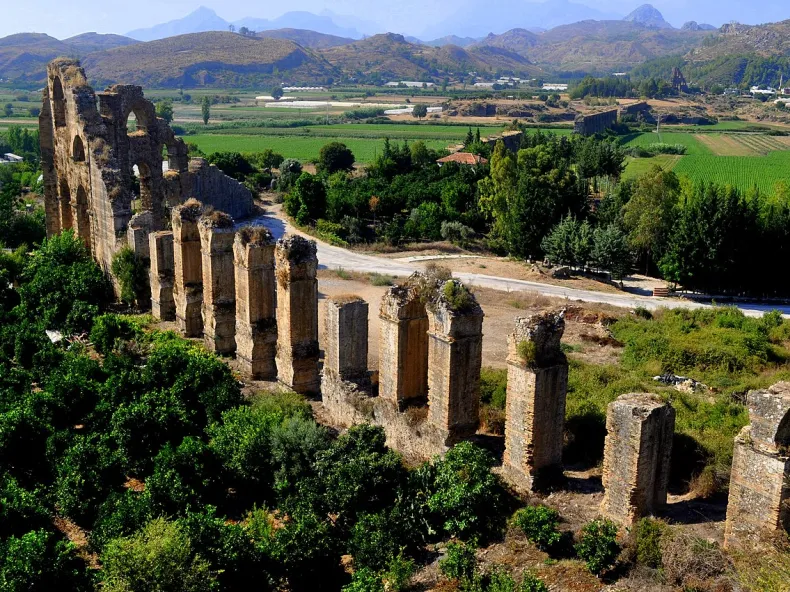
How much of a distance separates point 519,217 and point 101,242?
2248 centimetres

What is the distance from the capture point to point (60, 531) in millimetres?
15031

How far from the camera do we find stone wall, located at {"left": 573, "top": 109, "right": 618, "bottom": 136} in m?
103

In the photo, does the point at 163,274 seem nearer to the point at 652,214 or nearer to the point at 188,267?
the point at 188,267

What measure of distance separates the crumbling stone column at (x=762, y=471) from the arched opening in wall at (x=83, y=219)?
81.1 feet

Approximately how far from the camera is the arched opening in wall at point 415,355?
16.2m

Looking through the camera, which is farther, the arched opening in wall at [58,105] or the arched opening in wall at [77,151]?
the arched opening in wall at [58,105]

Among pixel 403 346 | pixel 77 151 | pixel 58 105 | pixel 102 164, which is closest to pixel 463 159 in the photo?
pixel 58 105

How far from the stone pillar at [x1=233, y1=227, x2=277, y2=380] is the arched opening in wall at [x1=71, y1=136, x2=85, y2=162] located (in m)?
11.7

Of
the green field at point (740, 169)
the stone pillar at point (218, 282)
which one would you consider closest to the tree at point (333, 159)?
the green field at point (740, 169)

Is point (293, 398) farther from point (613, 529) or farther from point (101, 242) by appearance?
point (101, 242)

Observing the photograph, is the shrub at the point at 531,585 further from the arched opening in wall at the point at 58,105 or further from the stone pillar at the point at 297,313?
the arched opening in wall at the point at 58,105

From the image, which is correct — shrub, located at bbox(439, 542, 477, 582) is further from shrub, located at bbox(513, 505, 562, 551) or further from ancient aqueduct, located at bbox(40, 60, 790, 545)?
ancient aqueduct, located at bbox(40, 60, 790, 545)

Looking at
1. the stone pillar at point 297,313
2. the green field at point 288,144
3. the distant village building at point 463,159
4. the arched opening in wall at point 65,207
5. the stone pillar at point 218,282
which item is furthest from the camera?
the green field at point 288,144

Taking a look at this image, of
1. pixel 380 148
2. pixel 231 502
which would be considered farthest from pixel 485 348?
pixel 380 148
